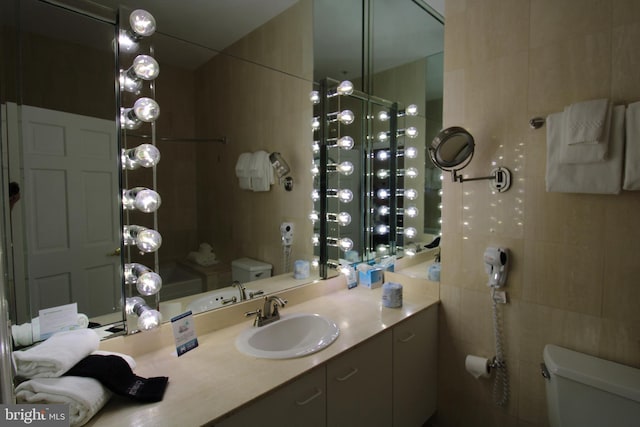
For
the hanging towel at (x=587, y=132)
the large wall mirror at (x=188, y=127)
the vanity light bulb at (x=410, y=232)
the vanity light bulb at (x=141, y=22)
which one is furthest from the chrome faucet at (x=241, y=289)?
the hanging towel at (x=587, y=132)

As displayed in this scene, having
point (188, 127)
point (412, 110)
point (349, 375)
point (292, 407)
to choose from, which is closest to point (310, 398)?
point (292, 407)

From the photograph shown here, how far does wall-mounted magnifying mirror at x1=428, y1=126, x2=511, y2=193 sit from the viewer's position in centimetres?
155

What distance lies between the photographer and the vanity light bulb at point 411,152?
7.51 feet

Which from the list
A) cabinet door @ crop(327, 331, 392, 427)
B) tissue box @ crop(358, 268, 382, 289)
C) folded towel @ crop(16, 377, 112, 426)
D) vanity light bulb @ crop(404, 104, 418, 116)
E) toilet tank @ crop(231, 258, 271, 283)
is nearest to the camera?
folded towel @ crop(16, 377, 112, 426)

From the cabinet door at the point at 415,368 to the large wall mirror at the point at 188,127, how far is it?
0.63m

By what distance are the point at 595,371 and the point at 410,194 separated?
1.37m

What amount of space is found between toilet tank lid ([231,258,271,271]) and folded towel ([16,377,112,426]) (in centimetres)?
87

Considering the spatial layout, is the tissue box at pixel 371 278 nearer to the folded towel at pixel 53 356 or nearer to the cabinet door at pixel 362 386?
the cabinet door at pixel 362 386

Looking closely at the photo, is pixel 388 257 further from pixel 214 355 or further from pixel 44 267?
pixel 44 267

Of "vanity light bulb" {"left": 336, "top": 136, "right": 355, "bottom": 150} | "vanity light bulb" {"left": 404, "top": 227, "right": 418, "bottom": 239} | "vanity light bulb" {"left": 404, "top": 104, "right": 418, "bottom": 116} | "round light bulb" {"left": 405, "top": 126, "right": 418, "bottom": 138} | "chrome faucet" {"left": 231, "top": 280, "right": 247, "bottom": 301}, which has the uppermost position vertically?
"vanity light bulb" {"left": 404, "top": 104, "right": 418, "bottom": 116}

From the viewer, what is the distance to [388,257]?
2314 millimetres

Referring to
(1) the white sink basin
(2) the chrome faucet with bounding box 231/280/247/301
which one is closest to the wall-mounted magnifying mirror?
(1) the white sink basin

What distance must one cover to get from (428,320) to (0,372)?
1.70 metres

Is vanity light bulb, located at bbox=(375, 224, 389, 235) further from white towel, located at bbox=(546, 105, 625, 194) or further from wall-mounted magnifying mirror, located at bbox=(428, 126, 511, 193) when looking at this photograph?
white towel, located at bbox=(546, 105, 625, 194)
